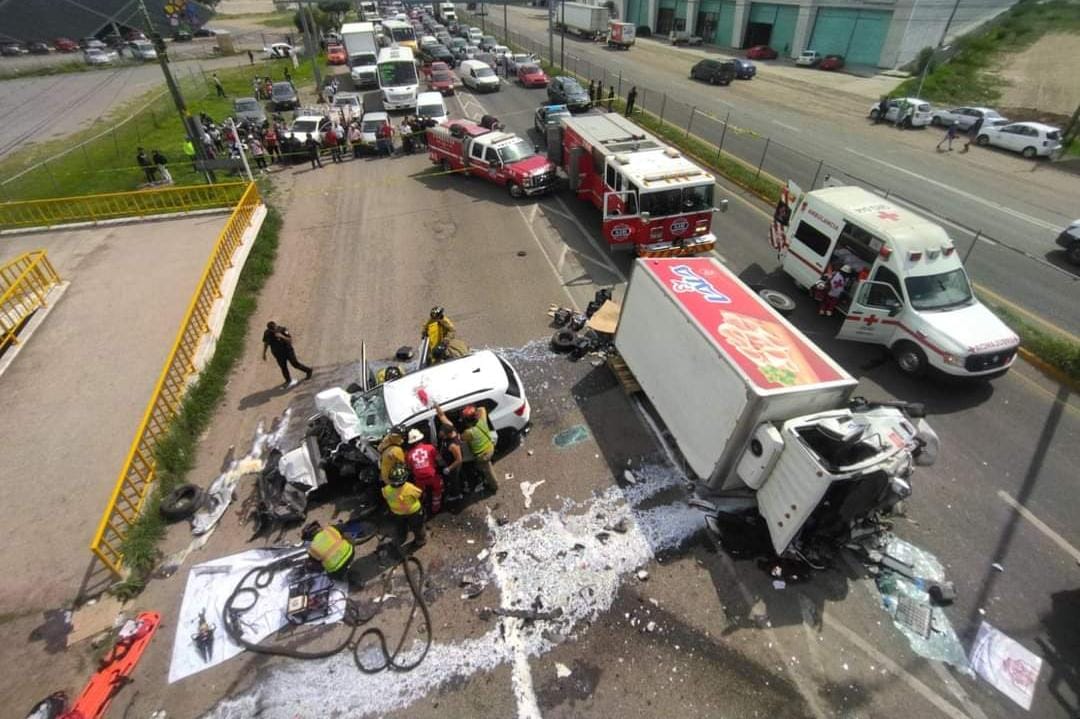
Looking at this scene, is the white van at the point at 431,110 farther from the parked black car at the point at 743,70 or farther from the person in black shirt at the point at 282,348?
the parked black car at the point at 743,70

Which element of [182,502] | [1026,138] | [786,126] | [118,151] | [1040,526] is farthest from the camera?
[786,126]

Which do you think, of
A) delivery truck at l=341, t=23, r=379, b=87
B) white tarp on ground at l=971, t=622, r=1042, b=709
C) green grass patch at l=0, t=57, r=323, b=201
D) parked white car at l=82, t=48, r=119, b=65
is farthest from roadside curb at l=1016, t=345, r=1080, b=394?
parked white car at l=82, t=48, r=119, b=65

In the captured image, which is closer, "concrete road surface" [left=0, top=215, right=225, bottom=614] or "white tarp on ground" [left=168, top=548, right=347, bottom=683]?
"white tarp on ground" [left=168, top=548, right=347, bottom=683]

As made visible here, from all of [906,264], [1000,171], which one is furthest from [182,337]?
[1000,171]

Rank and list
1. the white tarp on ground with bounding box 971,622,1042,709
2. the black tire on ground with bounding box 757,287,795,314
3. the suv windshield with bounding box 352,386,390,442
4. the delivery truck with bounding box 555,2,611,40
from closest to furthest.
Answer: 1. the white tarp on ground with bounding box 971,622,1042,709
2. the suv windshield with bounding box 352,386,390,442
3. the black tire on ground with bounding box 757,287,795,314
4. the delivery truck with bounding box 555,2,611,40

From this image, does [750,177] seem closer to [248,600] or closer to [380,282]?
[380,282]

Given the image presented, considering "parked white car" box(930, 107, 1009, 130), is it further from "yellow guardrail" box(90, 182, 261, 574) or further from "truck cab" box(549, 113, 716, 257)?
"yellow guardrail" box(90, 182, 261, 574)

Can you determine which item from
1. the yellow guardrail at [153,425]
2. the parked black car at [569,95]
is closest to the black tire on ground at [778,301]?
the yellow guardrail at [153,425]

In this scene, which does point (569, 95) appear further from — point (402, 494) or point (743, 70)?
point (402, 494)

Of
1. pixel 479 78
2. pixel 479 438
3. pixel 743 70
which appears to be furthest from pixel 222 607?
pixel 743 70
